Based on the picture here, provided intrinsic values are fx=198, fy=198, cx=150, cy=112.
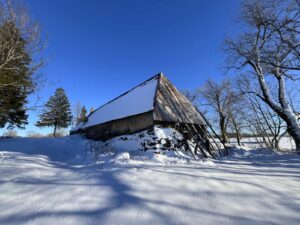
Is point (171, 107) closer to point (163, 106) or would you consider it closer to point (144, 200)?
point (163, 106)

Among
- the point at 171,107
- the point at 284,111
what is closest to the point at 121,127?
the point at 171,107

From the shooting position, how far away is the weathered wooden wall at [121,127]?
38.3ft

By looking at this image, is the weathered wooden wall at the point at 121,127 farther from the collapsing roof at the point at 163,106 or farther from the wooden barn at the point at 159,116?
the collapsing roof at the point at 163,106

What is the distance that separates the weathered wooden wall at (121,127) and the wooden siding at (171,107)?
2.43 feet

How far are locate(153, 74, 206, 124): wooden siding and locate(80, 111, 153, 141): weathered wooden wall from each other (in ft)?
2.43

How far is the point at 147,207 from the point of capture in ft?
9.79

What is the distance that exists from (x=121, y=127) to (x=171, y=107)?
12.0 ft

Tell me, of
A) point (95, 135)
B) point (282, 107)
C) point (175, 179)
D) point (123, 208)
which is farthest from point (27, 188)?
point (282, 107)

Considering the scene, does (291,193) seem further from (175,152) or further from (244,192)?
(175,152)

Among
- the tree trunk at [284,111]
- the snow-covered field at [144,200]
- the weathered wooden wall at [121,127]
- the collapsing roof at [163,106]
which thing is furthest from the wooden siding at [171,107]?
the snow-covered field at [144,200]

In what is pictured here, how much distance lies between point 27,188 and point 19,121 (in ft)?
68.5

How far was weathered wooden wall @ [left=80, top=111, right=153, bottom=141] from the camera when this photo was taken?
11680mm

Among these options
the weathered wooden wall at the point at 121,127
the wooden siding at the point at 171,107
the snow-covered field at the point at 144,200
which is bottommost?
the snow-covered field at the point at 144,200

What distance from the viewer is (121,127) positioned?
1340cm
